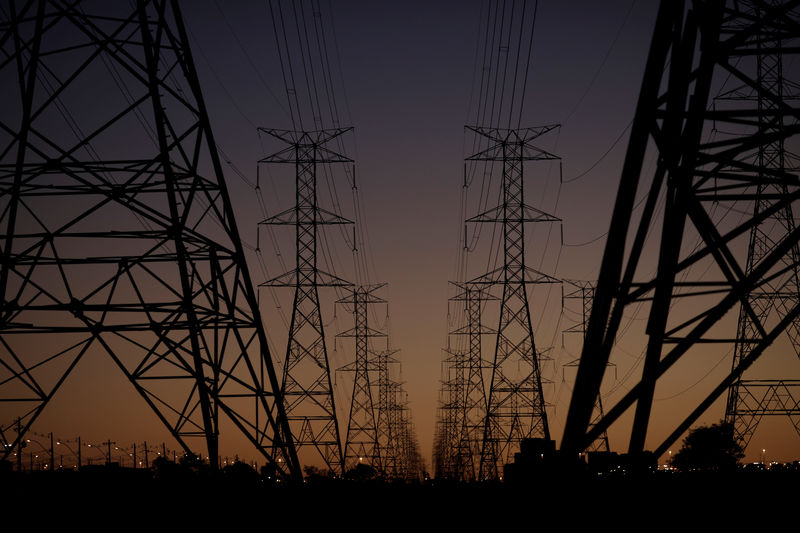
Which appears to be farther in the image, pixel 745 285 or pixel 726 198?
pixel 726 198

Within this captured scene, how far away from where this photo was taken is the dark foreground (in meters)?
13.1

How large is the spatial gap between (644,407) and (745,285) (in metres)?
2.20

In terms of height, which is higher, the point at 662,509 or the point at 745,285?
the point at 745,285

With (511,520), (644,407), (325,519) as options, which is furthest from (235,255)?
(644,407)

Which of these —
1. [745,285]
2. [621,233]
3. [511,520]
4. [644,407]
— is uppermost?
[621,233]

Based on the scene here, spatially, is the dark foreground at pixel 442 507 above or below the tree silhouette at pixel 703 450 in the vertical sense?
below

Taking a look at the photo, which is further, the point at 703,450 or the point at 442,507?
the point at 703,450

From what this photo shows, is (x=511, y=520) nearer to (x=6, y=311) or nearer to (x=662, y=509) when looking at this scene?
(x=662, y=509)

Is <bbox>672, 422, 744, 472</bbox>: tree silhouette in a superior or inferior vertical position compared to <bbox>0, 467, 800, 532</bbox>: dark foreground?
superior

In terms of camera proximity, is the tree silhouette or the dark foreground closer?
the dark foreground

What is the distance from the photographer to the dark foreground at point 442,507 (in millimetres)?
13125

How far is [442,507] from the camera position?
1769 centimetres

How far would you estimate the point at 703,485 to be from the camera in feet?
57.6

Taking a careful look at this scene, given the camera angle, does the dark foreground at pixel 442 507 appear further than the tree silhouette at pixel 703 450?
No
